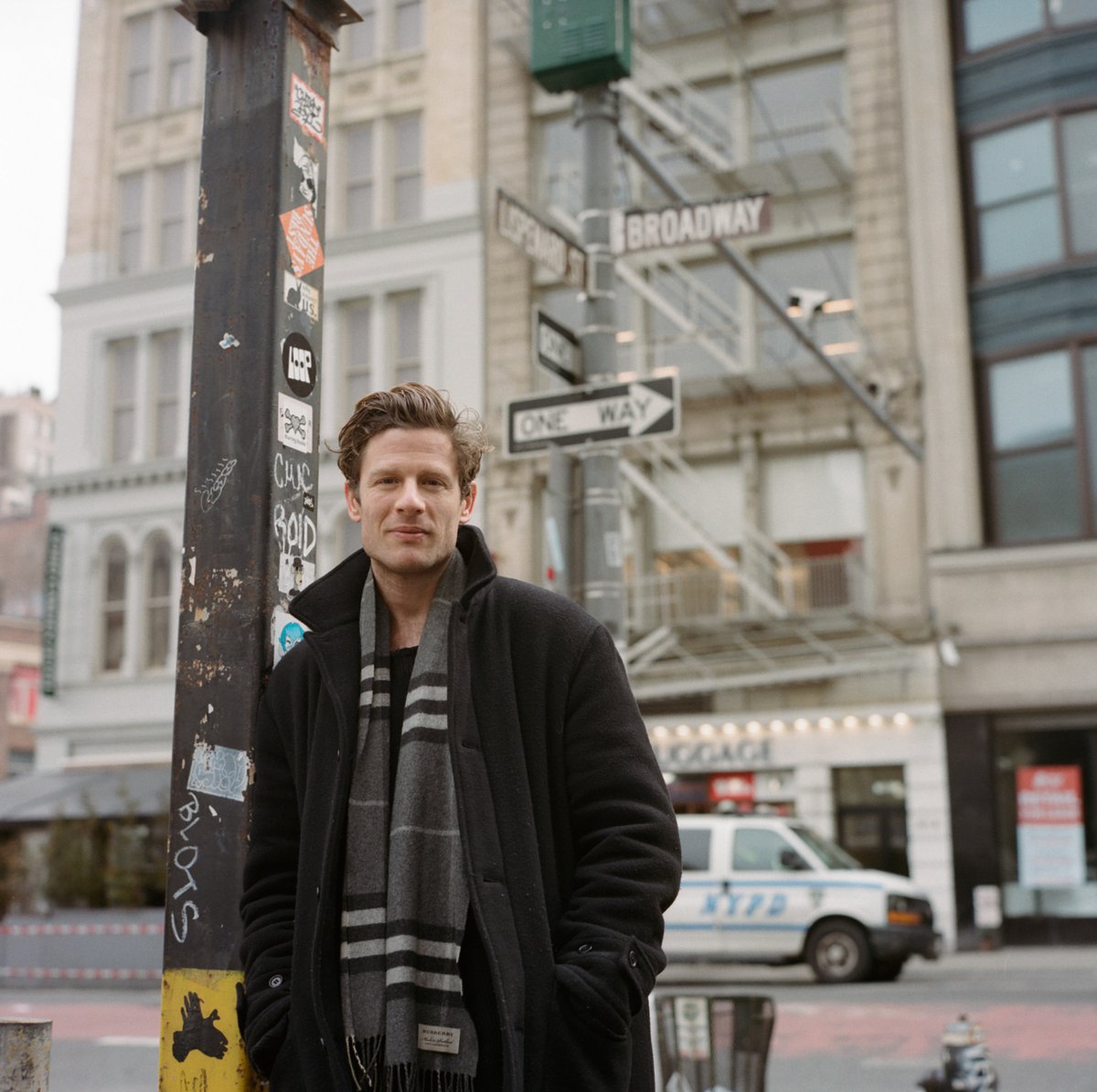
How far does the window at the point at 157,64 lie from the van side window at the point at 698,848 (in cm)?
2038

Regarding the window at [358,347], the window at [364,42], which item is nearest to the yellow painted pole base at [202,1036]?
the window at [358,347]

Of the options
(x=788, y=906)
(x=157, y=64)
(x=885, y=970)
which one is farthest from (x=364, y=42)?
(x=885, y=970)

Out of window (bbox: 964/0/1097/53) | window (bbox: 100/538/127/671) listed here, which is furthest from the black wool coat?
window (bbox: 100/538/127/671)

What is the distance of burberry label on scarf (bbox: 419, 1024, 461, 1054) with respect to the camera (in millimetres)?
2582

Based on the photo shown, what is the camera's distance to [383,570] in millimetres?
3047

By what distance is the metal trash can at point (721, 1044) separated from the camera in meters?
6.11

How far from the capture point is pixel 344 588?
10.1 ft

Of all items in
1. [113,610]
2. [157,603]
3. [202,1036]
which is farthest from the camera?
[113,610]

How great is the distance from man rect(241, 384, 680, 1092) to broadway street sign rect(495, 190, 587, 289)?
18.0 feet

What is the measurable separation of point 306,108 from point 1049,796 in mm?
20046

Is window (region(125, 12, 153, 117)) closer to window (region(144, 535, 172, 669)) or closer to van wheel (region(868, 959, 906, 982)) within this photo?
window (region(144, 535, 172, 669))

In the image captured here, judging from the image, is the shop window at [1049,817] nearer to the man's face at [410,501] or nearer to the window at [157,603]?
the window at [157,603]

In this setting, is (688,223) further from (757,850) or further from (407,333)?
(407,333)

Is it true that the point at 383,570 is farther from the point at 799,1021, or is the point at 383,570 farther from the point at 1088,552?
the point at 1088,552
